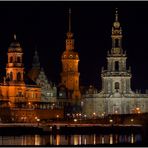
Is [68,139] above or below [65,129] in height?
below

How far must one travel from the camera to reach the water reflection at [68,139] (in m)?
164

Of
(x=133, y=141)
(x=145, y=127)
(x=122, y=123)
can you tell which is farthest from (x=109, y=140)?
(x=122, y=123)

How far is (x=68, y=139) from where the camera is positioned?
171m

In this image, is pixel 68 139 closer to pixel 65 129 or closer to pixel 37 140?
pixel 37 140

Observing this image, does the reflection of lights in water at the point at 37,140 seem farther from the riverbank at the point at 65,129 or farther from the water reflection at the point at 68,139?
the riverbank at the point at 65,129

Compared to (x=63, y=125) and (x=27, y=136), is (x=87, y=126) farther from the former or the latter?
(x=27, y=136)

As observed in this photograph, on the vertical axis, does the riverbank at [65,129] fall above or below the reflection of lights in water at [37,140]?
above

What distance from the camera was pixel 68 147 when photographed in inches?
6255

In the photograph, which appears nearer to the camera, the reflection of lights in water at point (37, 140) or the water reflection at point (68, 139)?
the reflection of lights in water at point (37, 140)

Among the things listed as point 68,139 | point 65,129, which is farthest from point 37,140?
point 65,129

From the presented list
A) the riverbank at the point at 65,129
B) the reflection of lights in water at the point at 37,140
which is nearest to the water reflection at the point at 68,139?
the reflection of lights in water at the point at 37,140

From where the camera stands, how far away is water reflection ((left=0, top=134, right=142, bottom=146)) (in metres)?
164

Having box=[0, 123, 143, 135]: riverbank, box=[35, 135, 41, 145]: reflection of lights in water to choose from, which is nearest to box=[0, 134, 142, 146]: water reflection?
box=[35, 135, 41, 145]: reflection of lights in water

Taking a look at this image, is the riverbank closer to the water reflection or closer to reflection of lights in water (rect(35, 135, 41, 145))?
the water reflection
